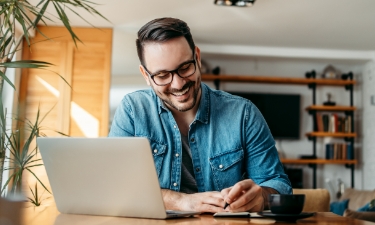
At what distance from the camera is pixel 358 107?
702cm

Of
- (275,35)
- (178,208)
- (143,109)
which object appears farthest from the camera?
(275,35)

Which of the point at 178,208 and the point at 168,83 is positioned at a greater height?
the point at 168,83

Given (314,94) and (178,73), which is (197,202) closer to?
(178,73)

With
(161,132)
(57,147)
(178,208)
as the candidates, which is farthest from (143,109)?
(57,147)

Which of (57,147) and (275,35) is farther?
(275,35)

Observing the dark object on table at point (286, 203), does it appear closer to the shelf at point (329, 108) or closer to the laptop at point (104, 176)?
the laptop at point (104, 176)

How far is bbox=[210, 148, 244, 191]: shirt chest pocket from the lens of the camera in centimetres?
154

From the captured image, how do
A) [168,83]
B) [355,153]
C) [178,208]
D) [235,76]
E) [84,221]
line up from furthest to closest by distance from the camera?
[355,153]
[235,76]
[168,83]
[178,208]
[84,221]

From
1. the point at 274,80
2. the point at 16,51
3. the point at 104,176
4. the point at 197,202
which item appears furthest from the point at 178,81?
the point at 274,80

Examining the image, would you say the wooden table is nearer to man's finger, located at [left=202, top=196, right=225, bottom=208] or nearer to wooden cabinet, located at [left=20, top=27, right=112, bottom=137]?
man's finger, located at [left=202, top=196, right=225, bottom=208]

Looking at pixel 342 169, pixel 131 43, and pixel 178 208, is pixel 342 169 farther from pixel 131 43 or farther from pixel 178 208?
pixel 178 208

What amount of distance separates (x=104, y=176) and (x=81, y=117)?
431 centimetres

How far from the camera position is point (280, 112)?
6.68m

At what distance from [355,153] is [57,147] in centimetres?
665
